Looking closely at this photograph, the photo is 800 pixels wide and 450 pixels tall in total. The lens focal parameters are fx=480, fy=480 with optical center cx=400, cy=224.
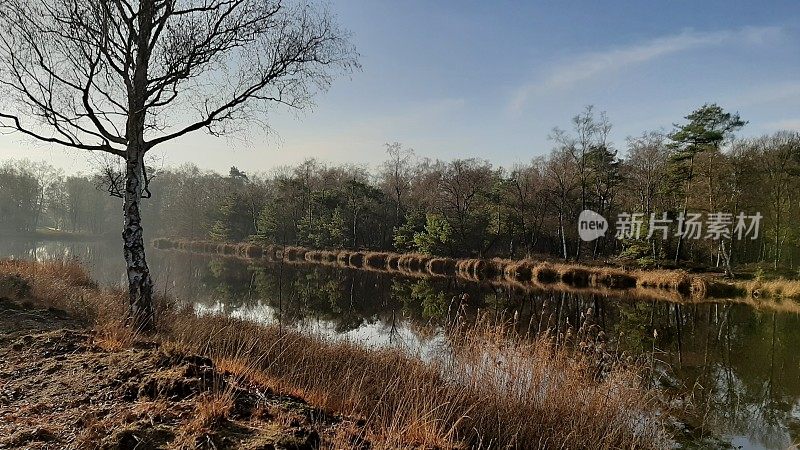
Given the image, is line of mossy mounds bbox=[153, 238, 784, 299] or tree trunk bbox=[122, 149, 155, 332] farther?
line of mossy mounds bbox=[153, 238, 784, 299]

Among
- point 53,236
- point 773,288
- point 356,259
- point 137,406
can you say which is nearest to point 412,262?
point 356,259

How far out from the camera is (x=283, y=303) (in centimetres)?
1748

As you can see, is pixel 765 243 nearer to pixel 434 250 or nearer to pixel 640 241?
pixel 640 241

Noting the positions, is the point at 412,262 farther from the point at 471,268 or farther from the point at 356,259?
the point at 471,268

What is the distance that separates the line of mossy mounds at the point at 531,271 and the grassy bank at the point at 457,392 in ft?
63.4

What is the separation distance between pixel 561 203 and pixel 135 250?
103 ft

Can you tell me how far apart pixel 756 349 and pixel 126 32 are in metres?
15.1

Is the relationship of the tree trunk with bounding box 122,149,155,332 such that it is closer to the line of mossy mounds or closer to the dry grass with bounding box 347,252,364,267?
the line of mossy mounds

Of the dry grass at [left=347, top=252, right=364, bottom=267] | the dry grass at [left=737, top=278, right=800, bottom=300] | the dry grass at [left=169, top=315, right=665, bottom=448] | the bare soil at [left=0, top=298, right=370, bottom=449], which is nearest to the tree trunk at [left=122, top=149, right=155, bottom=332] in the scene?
the dry grass at [left=169, top=315, right=665, bottom=448]

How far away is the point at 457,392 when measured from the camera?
17.7 ft

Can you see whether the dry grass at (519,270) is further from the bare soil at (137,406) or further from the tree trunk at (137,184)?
the bare soil at (137,406)

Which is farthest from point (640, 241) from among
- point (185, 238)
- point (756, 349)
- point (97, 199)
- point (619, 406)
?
point (97, 199)

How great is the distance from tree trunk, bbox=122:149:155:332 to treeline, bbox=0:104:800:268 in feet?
90.9

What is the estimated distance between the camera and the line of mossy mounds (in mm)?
22594
